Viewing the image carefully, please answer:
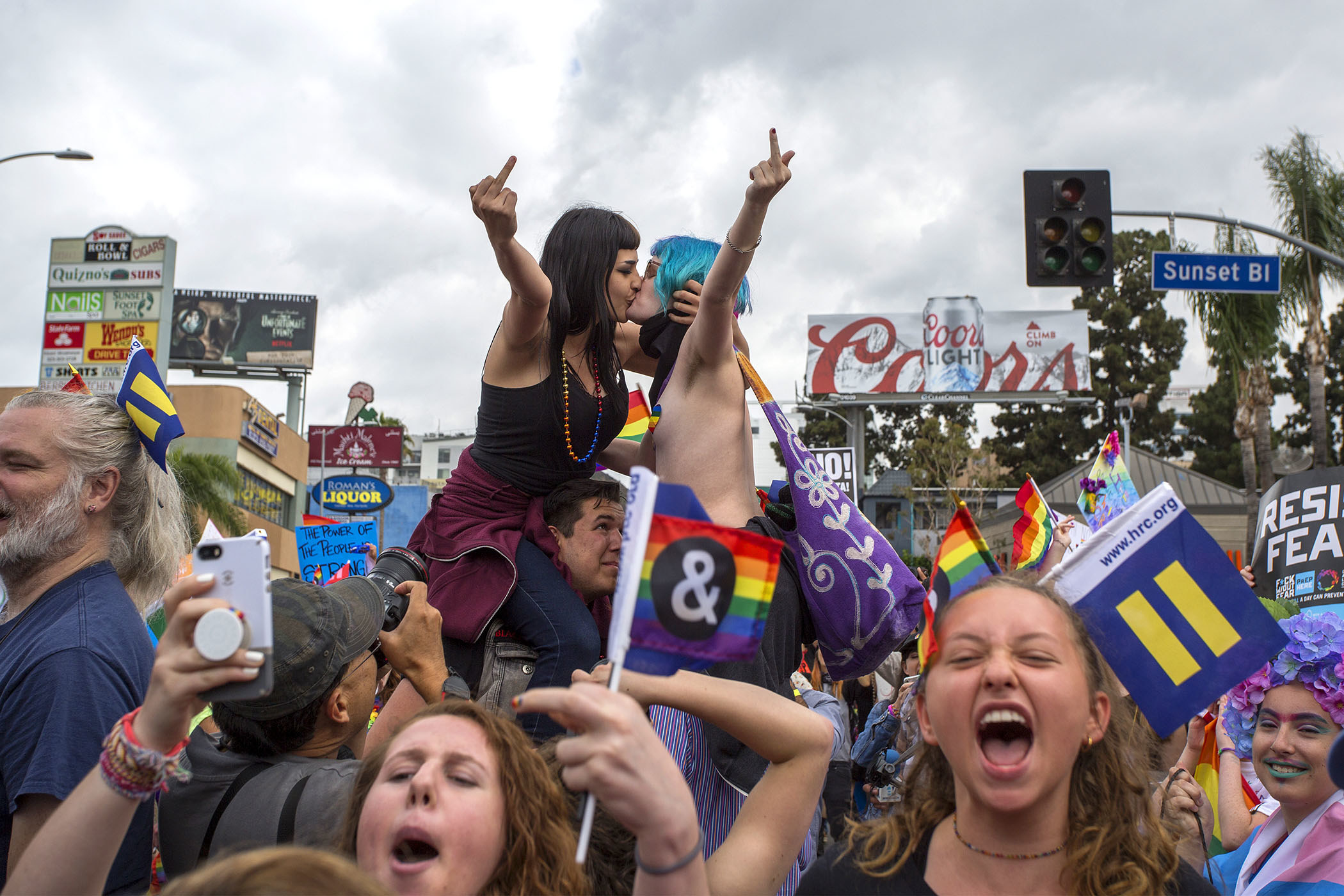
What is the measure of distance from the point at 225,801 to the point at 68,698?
419mm

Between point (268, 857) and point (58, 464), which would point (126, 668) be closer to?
point (58, 464)

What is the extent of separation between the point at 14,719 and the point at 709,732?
1691mm

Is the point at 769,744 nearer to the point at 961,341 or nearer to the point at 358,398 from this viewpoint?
the point at 961,341

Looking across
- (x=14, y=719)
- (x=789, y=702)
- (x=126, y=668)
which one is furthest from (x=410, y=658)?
(x=789, y=702)

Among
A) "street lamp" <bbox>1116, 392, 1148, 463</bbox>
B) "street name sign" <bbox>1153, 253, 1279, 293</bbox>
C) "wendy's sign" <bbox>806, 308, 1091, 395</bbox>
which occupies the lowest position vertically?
"street name sign" <bbox>1153, 253, 1279, 293</bbox>

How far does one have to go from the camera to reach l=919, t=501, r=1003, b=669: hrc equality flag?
2.35 meters

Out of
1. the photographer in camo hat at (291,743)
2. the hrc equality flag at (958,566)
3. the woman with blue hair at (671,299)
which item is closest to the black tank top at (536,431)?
the woman with blue hair at (671,299)

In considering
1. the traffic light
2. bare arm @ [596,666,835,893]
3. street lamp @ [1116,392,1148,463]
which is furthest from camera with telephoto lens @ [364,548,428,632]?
street lamp @ [1116,392,1148,463]

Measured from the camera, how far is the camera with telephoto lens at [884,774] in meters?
6.84

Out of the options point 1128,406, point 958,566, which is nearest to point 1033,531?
point 958,566

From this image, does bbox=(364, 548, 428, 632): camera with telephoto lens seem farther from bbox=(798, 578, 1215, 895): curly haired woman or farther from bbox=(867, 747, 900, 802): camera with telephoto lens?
bbox=(867, 747, 900, 802): camera with telephoto lens

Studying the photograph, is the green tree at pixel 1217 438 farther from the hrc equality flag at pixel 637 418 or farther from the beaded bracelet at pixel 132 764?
the beaded bracelet at pixel 132 764

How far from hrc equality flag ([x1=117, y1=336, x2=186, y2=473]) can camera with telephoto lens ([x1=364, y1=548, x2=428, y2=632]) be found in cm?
68

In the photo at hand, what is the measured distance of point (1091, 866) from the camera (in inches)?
84.5
